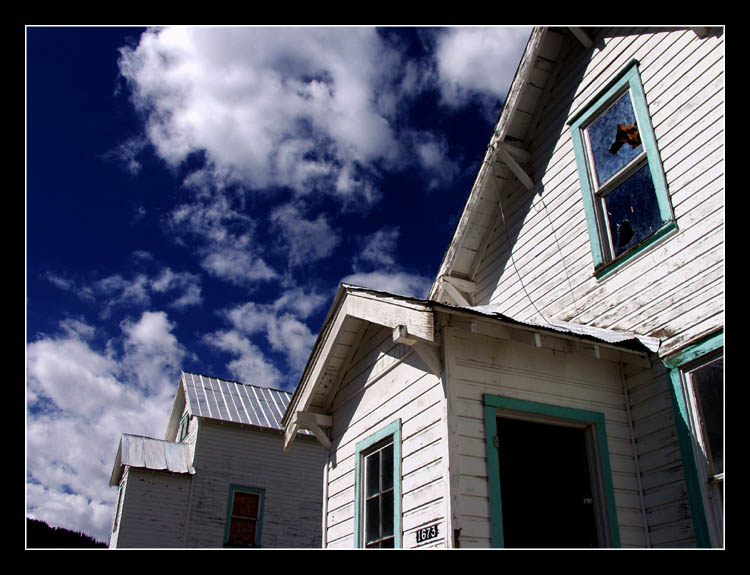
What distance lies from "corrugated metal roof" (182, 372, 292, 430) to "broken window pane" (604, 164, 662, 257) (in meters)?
14.4

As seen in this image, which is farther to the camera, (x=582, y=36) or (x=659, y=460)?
(x=582, y=36)

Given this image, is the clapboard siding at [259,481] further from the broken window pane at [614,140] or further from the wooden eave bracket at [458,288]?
the broken window pane at [614,140]

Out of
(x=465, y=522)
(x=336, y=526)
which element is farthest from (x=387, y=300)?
(x=336, y=526)

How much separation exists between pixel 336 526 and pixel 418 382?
2.36 meters

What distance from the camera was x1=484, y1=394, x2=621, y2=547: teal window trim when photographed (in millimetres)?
5469

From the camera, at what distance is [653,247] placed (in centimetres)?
685

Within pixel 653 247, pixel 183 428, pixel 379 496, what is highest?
pixel 183 428

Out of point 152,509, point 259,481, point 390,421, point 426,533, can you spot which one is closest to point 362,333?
point 390,421

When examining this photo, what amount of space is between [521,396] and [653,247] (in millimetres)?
2249

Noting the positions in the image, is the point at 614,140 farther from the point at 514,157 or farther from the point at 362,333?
the point at 362,333

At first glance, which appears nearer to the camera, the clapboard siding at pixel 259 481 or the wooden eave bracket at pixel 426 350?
the wooden eave bracket at pixel 426 350

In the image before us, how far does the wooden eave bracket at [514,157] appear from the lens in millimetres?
9141

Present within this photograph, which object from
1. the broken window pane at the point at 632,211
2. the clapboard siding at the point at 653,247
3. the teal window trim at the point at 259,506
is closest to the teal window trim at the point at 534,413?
the clapboard siding at the point at 653,247
